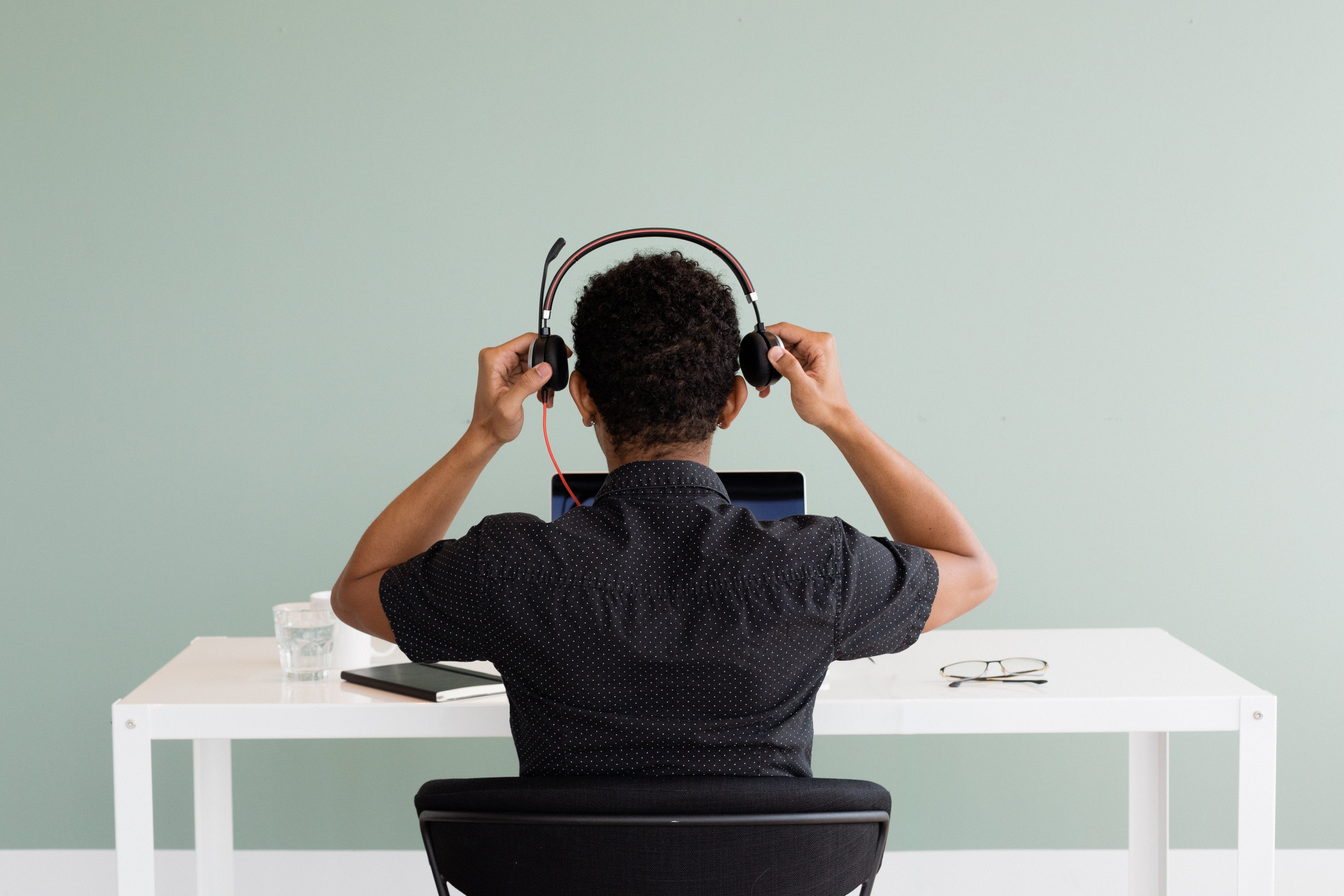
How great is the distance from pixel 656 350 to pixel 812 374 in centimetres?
23

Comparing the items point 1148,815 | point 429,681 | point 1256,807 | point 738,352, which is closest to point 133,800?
point 429,681

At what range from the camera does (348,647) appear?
169cm

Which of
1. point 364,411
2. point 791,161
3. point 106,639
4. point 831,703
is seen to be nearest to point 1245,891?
point 831,703

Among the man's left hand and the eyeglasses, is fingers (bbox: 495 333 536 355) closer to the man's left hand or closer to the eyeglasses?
the man's left hand

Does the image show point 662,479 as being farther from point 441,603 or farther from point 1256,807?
point 1256,807

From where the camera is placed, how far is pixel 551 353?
1209mm

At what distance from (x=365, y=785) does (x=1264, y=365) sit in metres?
2.14

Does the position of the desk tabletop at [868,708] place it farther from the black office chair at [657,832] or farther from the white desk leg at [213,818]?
the black office chair at [657,832]

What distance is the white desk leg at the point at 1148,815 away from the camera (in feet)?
6.18

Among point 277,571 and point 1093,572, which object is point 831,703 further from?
point 277,571

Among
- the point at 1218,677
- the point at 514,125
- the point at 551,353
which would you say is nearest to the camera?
the point at 551,353

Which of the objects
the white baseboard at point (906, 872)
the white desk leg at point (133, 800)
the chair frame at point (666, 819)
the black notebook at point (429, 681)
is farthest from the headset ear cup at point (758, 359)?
the white baseboard at point (906, 872)

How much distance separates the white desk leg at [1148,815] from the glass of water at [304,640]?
4.46 ft

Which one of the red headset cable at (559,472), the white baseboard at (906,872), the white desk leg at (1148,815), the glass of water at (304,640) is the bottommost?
the white baseboard at (906,872)
